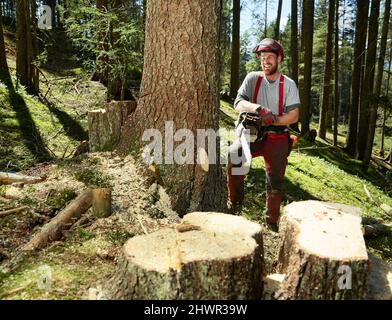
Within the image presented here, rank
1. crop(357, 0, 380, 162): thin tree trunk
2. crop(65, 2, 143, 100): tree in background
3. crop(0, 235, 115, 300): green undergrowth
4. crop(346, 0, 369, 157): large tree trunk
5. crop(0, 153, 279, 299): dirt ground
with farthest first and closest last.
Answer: crop(346, 0, 369, 157): large tree trunk < crop(357, 0, 380, 162): thin tree trunk < crop(65, 2, 143, 100): tree in background < crop(0, 153, 279, 299): dirt ground < crop(0, 235, 115, 300): green undergrowth

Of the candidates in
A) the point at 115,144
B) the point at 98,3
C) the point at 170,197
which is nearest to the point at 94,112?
the point at 115,144

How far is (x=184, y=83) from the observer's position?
4426 millimetres

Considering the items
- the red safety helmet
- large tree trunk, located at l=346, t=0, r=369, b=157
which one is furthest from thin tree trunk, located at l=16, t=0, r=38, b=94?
large tree trunk, located at l=346, t=0, r=369, b=157

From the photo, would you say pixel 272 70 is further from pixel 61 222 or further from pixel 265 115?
pixel 61 222

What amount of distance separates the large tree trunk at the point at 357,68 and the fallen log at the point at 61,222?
13.3 m

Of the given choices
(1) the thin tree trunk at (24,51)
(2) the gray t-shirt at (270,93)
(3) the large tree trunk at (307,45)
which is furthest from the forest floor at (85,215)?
(3) the large tree trunk at (307,45)

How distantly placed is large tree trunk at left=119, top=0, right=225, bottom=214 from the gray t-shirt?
2.50 ft

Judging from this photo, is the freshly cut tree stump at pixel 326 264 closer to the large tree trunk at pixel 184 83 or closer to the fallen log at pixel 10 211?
the large tree trunk at pixel 184 83

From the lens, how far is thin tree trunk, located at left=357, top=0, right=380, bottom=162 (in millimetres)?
14695

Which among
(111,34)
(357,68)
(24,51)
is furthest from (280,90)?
(357,68)

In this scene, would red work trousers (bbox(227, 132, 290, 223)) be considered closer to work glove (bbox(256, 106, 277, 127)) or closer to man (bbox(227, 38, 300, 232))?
man (bbox(227, 38, 300, 232))

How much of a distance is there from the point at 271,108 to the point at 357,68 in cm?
1273

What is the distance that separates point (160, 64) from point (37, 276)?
8.42 feet

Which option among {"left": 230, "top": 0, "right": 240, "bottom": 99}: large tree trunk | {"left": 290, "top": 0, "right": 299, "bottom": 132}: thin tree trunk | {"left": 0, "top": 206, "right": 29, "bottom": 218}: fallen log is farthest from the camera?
{"left": 230, "top": 0, "right": 240, "bottom": 99}: large tree trunk
